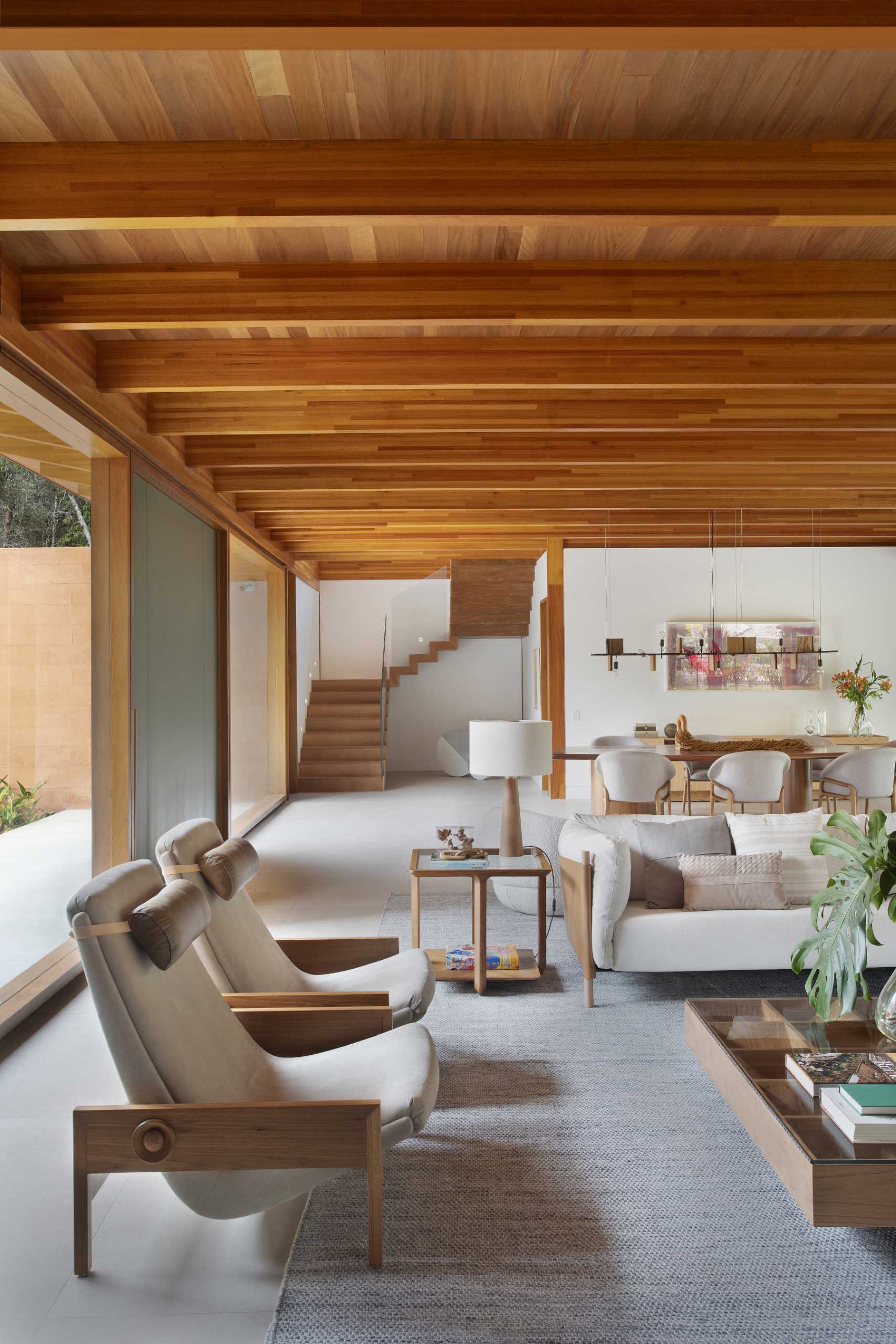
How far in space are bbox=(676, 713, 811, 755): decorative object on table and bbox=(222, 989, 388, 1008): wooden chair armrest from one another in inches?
224

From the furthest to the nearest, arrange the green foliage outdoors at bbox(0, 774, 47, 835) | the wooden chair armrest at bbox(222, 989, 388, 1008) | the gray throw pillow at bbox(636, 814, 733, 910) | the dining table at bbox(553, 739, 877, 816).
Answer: the dining table at bbox(553, 739, 877, 816) → the gray throw pillow at bbox(636, 814, 733, 910) → the green foliage outdoors at bbox(0, 774, 47, 835) → the wooden chair armrest at bbox(222, 989, 388, 1008)

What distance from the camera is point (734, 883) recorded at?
13.4 feet

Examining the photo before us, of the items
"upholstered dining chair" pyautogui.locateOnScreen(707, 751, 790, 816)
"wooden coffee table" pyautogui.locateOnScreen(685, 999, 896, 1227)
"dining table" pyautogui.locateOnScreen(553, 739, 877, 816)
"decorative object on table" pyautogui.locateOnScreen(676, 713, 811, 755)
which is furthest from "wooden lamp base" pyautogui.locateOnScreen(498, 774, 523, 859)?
"decorative object on table" pyautogui.locateOnScreen(676, 713, 811, 755)

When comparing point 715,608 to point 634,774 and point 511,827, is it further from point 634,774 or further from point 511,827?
point 511,827

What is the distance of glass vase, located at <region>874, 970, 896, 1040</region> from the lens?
263 centimetres

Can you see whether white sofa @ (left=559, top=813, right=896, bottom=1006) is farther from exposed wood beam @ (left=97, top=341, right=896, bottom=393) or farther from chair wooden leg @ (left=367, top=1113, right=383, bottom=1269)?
exposed wood beam @ (left=97, top=341, right=896, bottom=393)

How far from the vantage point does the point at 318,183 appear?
109 inches

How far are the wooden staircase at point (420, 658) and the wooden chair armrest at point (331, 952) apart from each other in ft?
32.1

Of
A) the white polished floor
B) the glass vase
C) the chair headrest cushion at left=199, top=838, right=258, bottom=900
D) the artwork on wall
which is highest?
A: the artwork on wall

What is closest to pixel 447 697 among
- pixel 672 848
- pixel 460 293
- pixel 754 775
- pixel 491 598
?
pixel 491 598

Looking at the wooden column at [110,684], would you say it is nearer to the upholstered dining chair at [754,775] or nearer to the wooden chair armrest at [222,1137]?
the wooden chair armrest at [222,1137]

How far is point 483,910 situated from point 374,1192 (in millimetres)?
1979

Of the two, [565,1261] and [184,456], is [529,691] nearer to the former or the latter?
[184,456]

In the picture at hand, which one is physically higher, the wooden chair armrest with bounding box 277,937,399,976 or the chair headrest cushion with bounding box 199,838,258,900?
the chair headrest cushion with bounding box 199,838,258,900
